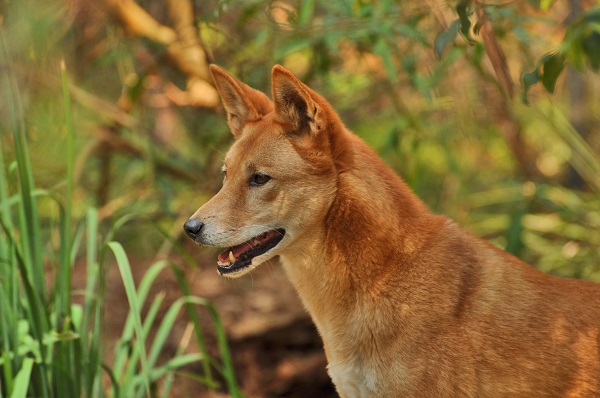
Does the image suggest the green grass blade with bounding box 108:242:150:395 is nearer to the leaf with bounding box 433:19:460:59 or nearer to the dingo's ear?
the dingo's ear

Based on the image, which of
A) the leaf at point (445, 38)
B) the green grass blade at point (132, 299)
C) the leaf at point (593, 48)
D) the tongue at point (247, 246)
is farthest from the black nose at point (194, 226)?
the leaf at point (593, 48)

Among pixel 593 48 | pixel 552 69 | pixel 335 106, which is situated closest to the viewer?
pixel 593 48

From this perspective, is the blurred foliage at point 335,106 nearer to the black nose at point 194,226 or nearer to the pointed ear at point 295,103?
the pointed ear at point 295,103

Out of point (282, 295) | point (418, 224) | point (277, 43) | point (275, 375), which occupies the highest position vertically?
point (277, 43)

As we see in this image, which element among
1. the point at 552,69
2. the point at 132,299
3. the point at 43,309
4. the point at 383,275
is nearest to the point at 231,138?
the point at 43,309

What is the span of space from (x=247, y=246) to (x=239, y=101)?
2.18ft

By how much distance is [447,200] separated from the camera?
7055mm

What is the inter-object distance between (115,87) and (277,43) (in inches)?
84.9

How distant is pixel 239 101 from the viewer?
347 cm

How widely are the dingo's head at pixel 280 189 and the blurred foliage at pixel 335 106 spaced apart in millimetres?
1482

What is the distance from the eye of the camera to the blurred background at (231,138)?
5188mm

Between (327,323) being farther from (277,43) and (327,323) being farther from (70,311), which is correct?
(277,43)

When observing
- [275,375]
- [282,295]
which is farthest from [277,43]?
[275,375]

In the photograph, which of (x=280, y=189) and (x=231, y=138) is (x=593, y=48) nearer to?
(x=280, y=189)
